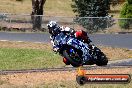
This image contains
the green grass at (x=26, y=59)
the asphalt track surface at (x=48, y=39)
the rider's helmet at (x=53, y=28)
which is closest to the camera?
the rider's helmet at (x=53, y=28)

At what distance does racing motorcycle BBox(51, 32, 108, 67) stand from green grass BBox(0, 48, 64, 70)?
11.7m

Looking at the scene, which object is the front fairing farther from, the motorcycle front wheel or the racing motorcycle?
the motorcycle front wheel

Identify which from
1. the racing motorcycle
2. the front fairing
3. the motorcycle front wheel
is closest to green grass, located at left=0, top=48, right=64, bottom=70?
the racing motorcycle

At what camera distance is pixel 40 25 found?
38438mm

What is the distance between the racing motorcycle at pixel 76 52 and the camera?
24.2 ft

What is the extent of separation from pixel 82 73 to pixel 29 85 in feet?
24.5

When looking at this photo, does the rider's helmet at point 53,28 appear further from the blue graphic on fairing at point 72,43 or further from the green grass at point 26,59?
the green grass at point 26,59

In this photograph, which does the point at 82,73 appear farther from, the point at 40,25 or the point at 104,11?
the point at 104,11

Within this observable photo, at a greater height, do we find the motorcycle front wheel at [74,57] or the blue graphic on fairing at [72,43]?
the blue graphic on fairing at [72,43]

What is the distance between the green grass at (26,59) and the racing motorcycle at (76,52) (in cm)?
1174

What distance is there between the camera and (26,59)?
22.0 metres

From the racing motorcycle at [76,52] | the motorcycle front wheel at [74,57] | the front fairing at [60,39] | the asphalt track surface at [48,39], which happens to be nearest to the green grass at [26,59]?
the asphalt track surface at [48,39]

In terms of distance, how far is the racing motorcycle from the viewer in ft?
24.2

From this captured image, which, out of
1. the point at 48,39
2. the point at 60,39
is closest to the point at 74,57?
the point at 60,39
